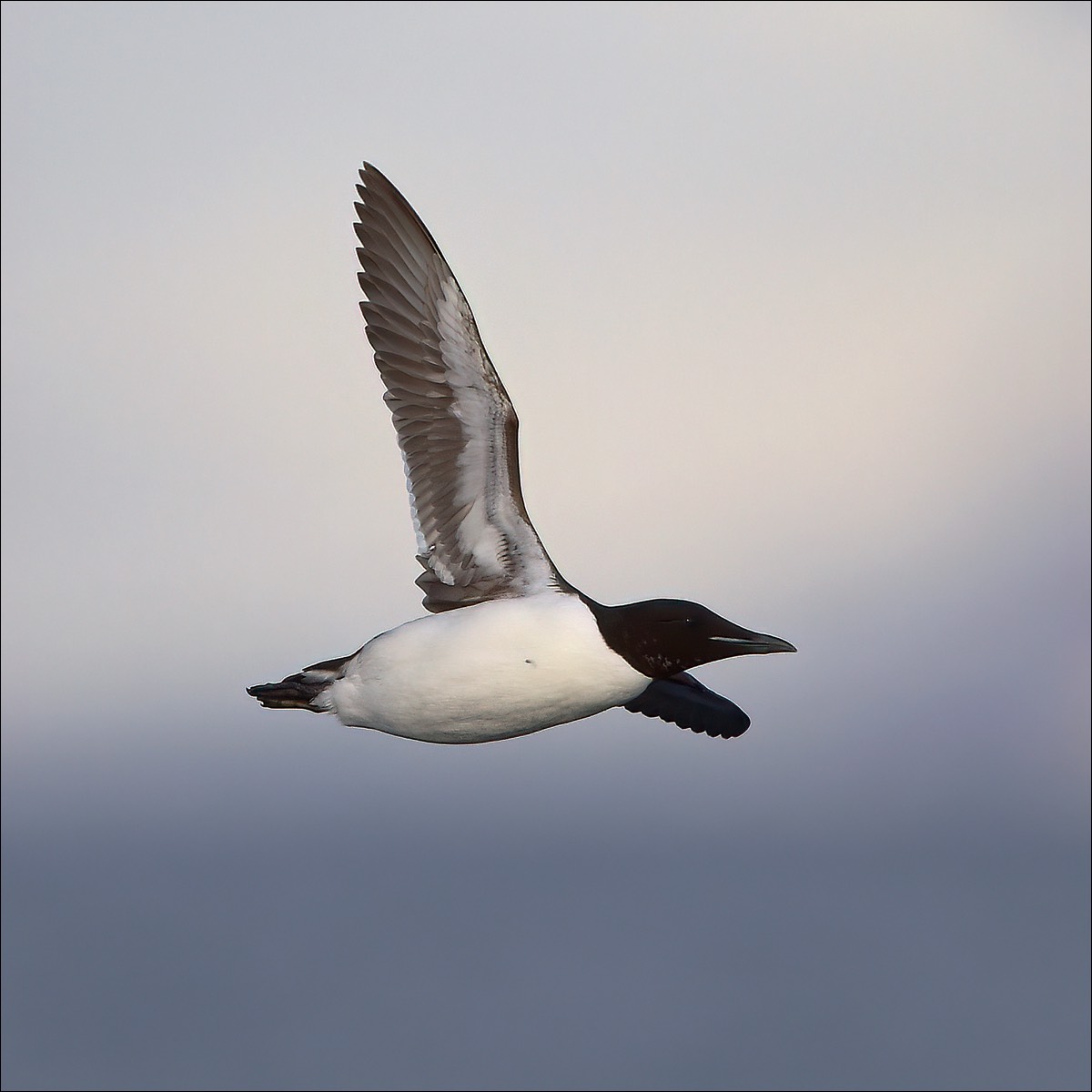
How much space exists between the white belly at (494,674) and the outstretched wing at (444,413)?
0.46 metres

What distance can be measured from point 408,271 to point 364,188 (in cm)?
86

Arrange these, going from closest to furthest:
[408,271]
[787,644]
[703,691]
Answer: [787,644] < [408,271] < [703,691]

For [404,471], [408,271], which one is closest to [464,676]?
[404,471]

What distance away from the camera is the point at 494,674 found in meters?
16.6

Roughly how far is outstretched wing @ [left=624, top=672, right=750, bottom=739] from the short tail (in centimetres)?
370

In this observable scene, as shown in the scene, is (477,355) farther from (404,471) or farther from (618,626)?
(618,626)

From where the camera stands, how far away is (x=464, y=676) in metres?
16.6

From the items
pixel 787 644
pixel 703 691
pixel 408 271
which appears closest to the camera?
pixel 787 644

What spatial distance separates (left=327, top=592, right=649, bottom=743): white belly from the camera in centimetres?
1658

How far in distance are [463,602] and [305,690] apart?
68.5 inches

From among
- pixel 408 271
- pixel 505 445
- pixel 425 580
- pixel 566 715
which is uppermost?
pixel 408 271

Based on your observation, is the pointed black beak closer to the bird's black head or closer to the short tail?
the bird's black head

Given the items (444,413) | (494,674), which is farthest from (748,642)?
(444,413)

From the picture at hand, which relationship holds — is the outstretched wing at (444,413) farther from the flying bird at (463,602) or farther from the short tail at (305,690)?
the short tail at (305,690)
